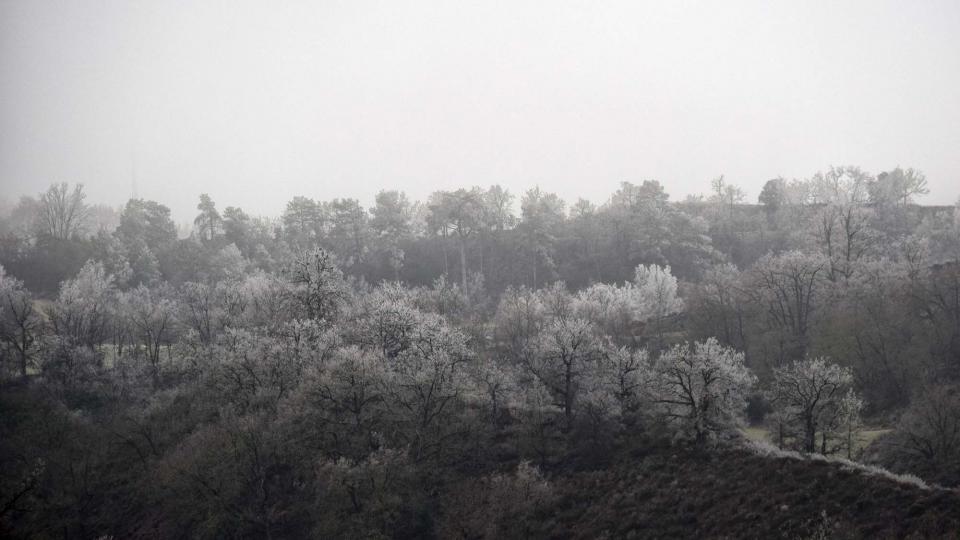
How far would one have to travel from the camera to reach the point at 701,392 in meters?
41.9

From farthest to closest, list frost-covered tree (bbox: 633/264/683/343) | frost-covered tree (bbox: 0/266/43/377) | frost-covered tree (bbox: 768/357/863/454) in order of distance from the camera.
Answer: frost-covered tree (bbox: 633/264/683/343) → frost-covered tree (bbox: 0/266/43/377) → frost-covered tree (bbox: 768/357/863/454)

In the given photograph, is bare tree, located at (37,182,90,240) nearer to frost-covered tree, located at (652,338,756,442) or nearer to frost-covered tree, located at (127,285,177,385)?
frost-covered tree, located at (127,285,177,385)

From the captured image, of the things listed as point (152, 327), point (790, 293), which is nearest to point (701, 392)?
point (790, 293)

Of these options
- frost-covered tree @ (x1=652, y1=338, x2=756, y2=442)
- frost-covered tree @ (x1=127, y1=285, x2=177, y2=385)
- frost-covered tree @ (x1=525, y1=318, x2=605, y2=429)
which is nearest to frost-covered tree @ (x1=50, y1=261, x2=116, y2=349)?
frost-covered tree @ (x1=127, y1=285, x2=177, y2=385)

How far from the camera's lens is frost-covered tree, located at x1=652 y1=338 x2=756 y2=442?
40.9 m

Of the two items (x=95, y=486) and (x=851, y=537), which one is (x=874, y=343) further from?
(x=95, y=486)

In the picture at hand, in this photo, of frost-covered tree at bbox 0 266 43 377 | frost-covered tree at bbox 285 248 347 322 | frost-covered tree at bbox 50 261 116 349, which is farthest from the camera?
frost-covered tree at bbox 50 261 116 349

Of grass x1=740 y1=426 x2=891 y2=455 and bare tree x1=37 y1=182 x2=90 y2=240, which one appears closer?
grass x1=740 y1=426 x2=891 y2=455

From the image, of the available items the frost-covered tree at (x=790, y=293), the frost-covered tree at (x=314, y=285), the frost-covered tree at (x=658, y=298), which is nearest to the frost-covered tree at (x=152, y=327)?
the frost-covered tree at (x=314, y=285)

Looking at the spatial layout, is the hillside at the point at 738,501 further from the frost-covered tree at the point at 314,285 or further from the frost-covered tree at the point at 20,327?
the frost-covered tree at the point at 20,327

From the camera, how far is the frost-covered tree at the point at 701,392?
134ft

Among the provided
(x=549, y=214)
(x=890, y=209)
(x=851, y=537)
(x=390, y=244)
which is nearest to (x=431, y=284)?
(x=390, y=244)

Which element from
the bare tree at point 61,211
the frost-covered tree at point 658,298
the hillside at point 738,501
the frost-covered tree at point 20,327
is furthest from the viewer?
the bare tree at point 61,211

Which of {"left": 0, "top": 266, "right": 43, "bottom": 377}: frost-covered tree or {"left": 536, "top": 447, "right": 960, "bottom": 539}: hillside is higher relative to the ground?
{"left": 0, "top": 266, "right": 43, "bottom": 377}: frost-covered tree
